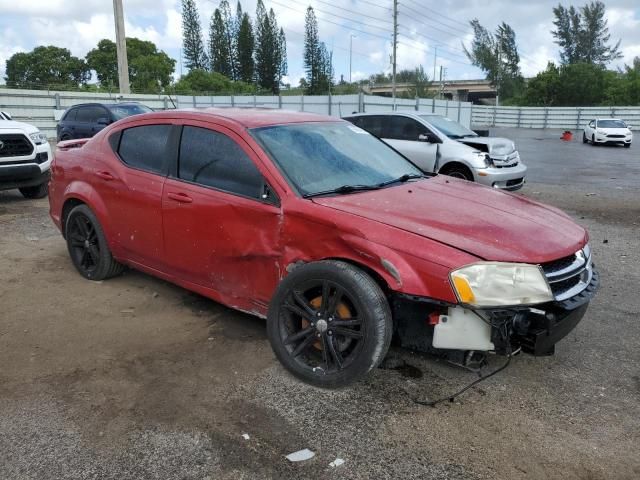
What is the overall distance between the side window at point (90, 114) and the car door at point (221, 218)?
36.4 ft

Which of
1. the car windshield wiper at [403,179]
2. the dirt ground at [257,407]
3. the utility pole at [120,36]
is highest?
the utility pole at [120,36]

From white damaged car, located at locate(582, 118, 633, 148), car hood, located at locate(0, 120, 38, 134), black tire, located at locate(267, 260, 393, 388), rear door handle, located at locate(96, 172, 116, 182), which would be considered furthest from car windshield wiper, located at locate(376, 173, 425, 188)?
white damaged car, located at locate(582, 118, 633, 148)

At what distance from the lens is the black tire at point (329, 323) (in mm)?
2941

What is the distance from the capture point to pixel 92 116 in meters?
14.2

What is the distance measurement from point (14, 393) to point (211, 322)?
1382 mm

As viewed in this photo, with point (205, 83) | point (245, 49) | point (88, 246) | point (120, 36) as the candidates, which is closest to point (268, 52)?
point (245, 49)

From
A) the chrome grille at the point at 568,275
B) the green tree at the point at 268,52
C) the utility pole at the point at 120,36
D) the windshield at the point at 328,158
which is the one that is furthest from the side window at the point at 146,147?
the green tree at the point at 268,52

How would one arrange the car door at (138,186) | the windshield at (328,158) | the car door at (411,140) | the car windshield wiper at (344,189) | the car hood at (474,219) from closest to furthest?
the car hood at (474,219) < the car windshield wiper at (344,189) < the windshield at (328,158) < the car door at (138,186) < the car door at (411,140)

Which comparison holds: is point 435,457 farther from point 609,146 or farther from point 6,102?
point 609,146

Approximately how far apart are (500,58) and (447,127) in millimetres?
85788

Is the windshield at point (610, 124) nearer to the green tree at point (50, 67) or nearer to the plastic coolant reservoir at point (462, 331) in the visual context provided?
the plastic coolant reservoir at point (462, 331)

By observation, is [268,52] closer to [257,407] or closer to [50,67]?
[50,67]

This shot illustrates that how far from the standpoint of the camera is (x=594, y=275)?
3.47 metres

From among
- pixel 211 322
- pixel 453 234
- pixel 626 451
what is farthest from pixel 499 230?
pixel 211 322
